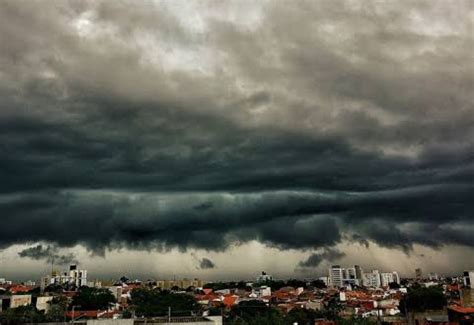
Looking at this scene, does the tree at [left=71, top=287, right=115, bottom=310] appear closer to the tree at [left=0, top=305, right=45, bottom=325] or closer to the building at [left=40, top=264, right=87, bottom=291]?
the tree at [left=0, top=305, right=45, bottom=325]

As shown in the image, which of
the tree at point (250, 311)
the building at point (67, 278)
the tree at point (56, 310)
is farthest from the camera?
the building at point (67, 278)

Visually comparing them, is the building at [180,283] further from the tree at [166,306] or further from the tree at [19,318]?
the tree at [19,318]

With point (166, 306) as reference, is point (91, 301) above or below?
above

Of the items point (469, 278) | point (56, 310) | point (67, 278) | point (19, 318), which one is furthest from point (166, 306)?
point (67, 278)

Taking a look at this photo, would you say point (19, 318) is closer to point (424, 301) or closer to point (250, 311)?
point (250, 311)

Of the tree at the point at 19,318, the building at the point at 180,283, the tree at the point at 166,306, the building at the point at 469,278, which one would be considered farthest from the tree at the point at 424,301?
the building at the point at 180,283

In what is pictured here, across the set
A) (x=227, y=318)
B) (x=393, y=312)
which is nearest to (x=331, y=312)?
(x=393, y=312)

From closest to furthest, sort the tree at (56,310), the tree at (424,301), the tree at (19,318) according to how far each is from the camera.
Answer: the tree at (19,318) → the tree at (56,310) → the tree at (424,301)

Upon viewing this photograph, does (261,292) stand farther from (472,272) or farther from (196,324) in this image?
(196,324)

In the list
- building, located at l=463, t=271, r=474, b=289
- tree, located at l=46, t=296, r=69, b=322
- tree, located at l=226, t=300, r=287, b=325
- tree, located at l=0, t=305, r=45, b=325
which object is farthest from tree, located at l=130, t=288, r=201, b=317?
building, located at l=463, t=271, r=474, b=289
